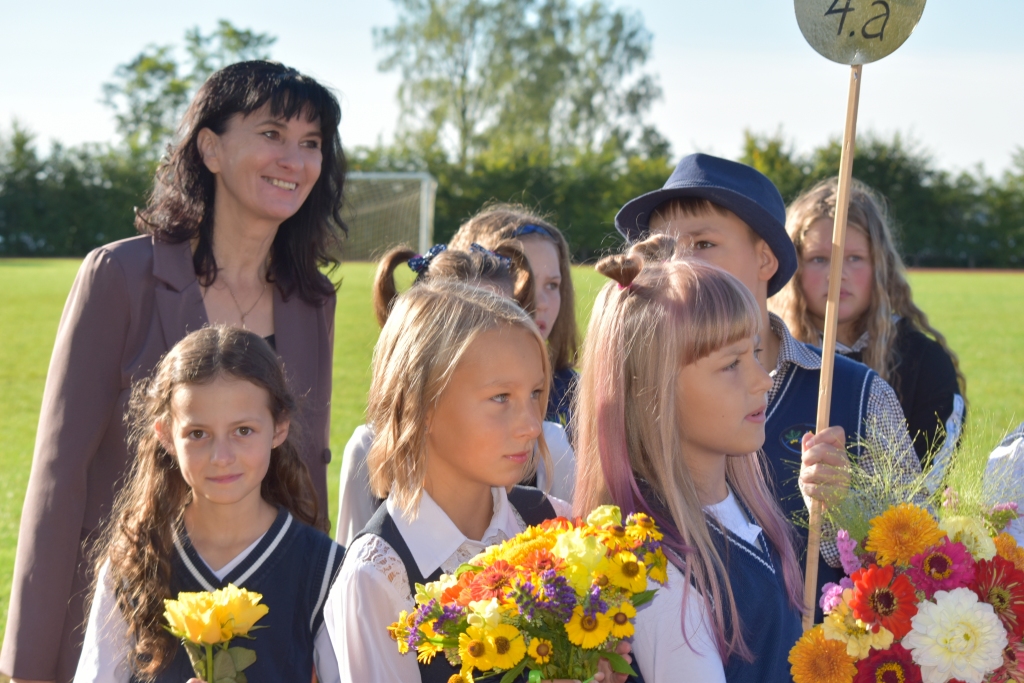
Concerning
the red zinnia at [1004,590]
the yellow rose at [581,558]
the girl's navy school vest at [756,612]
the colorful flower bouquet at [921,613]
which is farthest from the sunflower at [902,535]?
the yellow rose at [581,558]

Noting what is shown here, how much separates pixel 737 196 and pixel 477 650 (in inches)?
70.1

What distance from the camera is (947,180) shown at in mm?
37281

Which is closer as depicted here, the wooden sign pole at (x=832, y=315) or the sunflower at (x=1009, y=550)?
the sunflower at (x=1009, y=550)

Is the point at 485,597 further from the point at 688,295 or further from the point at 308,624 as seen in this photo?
the point at 308,624

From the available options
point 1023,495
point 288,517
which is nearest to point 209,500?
point 288,517

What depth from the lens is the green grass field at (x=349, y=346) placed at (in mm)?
7848

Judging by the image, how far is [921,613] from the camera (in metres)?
1.68

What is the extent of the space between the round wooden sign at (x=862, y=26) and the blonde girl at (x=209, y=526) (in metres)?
1.64

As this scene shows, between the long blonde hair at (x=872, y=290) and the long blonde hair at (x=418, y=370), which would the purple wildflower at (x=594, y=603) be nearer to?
the long blonde hair at (x=418, y=370)

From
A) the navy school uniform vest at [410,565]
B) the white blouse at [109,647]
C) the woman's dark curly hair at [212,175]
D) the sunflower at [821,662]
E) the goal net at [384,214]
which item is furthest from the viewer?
the goal net at [384,214]

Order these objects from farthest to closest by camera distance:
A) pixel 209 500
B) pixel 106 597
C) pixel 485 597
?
pixel 209 500 < pixel 106 597 < pixel 485 597

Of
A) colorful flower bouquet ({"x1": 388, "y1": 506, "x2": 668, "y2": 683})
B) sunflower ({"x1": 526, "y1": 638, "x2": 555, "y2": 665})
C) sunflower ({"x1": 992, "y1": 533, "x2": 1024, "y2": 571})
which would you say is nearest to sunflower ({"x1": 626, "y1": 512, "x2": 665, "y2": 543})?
colorful flower bouquet ({"x1": 388, "y1": 506, "x2": 668, "y2": 683})

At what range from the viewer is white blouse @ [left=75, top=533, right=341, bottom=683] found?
7.43 ft

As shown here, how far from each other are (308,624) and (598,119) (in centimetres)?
4259
